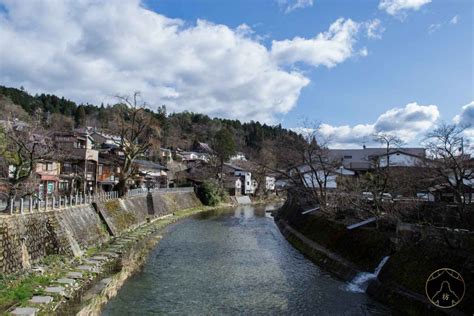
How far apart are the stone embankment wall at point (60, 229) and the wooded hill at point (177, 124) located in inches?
1679

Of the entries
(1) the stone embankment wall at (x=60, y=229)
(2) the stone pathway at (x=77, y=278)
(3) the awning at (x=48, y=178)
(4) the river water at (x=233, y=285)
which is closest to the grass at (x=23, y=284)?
(2) the stone pathway at (x=77, y=278)

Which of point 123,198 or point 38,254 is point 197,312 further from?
point 123,198

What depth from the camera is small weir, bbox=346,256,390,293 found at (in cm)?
1759

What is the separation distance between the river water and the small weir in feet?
1.32

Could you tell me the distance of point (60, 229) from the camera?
65.2 feet

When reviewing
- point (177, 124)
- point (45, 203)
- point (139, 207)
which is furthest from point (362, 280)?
point (177, 124)

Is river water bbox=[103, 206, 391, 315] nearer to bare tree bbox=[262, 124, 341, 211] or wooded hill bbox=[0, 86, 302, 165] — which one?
bare tree bbox=[262, 124, 341, 211]

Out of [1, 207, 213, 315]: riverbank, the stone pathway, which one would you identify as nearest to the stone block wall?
the stone pathway

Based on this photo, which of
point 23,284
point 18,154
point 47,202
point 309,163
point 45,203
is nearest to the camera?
point 23,284

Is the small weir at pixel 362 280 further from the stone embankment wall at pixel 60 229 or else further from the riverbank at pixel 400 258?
the stone embankment wall at pixel 60 229

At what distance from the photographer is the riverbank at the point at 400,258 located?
45.8 feet

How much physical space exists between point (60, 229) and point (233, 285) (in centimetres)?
954

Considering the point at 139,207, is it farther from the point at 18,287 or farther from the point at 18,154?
the point at 18,287

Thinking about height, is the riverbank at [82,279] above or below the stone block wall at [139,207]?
below
